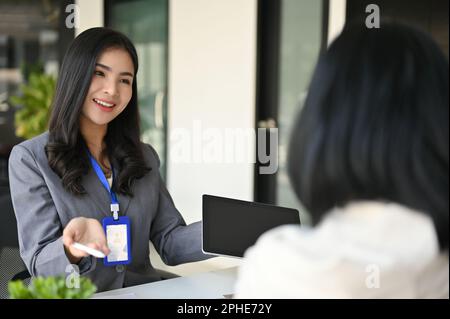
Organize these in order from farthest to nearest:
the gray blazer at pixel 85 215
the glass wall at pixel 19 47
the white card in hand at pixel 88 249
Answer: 1. the glass wall at pixel 19 47
2. the gray blazer at pixel 85 215
3. the white card in hand at pixel 88 249

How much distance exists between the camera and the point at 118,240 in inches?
74.0

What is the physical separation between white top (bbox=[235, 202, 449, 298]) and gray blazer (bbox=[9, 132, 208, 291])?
3.14ft

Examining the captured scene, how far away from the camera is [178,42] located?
4984mm

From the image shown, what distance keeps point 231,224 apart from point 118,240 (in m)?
0.43

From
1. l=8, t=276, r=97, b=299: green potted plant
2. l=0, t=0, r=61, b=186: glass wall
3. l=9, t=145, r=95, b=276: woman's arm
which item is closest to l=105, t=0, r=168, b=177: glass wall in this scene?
l=0, t=0, r=61, b=186: glass wall

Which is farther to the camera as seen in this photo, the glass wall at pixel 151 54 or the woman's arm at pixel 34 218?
the glass wall at pixel 151 54

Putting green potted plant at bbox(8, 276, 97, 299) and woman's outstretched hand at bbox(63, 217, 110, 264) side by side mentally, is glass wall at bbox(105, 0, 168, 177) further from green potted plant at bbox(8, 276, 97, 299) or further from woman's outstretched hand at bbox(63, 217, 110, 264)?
green potted plant at bbox(8, 276, 97, 299)

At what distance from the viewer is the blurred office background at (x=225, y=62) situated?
4.00m

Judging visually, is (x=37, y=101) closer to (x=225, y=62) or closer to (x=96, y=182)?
(x=225, y=62)

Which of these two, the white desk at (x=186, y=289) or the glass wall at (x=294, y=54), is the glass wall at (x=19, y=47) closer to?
the glass wall at (x=294, y=54)

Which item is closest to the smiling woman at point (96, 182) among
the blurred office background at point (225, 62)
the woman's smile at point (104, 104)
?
the woman's smile at point (104, 104)

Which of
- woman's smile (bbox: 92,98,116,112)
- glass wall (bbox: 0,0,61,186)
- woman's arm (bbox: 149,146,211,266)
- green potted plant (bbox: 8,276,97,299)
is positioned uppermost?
glass wall (bbox: 0,0,61,186)

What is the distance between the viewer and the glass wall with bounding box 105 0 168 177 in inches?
206
